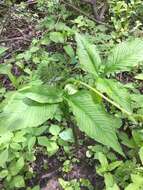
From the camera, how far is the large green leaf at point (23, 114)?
1.56 m

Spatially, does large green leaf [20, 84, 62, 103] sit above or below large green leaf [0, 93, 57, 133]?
above

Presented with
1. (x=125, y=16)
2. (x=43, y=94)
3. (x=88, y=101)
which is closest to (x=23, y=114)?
(x=43, y=94)

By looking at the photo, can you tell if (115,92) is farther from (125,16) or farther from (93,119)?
(125,16)

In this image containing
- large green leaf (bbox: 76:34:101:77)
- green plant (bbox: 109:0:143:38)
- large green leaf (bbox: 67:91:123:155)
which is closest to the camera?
large green leaf (bbox: 67:91:123:155)

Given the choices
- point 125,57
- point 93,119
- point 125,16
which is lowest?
point 93,119

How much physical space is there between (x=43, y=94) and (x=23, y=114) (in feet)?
0.42

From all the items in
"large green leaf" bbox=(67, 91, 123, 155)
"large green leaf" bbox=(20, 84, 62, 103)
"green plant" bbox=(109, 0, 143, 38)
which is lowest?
"large green leaf" bbox=(67, 91, 123, 155)

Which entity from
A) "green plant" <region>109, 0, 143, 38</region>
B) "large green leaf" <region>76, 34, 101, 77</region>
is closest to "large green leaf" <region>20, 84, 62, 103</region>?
"large green leaf" <region>76, 34, 101, 77</region>

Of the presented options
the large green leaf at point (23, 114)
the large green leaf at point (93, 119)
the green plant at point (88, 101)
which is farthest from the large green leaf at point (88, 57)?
the large green leaf at point (23, 114)

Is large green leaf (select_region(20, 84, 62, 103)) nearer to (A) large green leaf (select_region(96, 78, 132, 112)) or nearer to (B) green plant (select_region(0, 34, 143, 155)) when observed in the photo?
(B) green plant (select_region(0, 34, 143, 155))

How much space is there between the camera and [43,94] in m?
1.64

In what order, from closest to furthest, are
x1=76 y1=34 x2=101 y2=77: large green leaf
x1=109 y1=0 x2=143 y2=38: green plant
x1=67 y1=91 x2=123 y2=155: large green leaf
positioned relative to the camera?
x1=67 y1=91 x2=123 y2=155: large green leaf
x1=76 y1=34 x2=101 y2=77: large green leaf
x1=109 y1=0 x2=143 y2=38: green plant

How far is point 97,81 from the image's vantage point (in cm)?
161

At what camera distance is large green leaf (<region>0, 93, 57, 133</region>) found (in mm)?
1559
